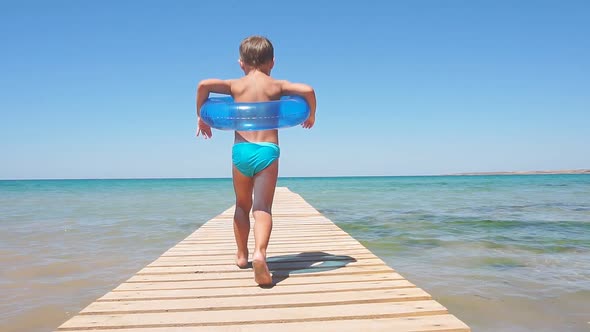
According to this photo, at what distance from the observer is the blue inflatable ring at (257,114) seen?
114 inches

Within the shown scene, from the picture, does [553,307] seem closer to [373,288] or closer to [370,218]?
[373,288]

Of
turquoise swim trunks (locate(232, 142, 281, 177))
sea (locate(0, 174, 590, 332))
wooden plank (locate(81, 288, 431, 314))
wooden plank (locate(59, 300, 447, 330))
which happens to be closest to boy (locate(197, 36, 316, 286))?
turquoise swim trunks (locate(232, 142, 281, 177))

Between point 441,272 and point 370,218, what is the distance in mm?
7118

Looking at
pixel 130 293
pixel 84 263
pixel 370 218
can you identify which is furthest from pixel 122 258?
pixel 370 218

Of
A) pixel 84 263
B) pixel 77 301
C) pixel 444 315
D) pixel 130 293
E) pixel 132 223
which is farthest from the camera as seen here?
pixel 132 223

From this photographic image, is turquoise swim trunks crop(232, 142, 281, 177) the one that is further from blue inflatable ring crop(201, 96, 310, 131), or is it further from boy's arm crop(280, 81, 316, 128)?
boy's arm crop(280, 81, 316, 128)

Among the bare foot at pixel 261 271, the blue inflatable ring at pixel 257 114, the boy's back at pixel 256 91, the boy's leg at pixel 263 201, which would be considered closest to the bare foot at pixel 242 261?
the boy's leg at pixel 263 201

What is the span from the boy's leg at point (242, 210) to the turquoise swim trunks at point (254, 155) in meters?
0.12

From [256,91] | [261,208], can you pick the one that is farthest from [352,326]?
[256,91]

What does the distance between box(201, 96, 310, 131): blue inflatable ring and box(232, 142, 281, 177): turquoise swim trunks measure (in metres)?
0.15

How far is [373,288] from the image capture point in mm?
2738

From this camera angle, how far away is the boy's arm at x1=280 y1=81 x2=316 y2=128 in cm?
304

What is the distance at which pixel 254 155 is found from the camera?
3.01 m

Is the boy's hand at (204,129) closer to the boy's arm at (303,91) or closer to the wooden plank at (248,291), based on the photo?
the boy's arm at (303,91)
